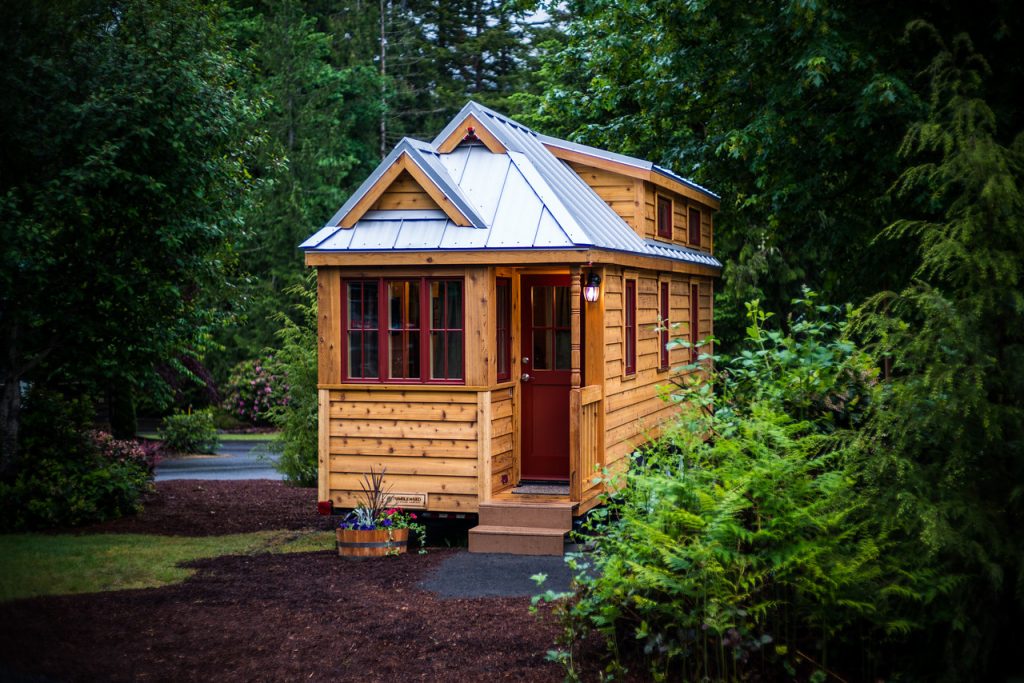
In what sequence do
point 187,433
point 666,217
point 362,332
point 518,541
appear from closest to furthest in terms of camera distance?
1. point 518,541
2. point 362,332
3. point 666,217
4. point 187,433

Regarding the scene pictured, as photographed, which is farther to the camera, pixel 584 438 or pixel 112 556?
pixel 584 438

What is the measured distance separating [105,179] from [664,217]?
27.1ft

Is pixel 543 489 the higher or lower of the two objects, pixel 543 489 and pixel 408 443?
the lower

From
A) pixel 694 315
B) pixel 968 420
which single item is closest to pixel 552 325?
pixel 694 315

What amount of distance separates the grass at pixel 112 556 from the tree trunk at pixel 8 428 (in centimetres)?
122

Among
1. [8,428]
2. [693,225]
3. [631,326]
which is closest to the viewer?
[8,428]

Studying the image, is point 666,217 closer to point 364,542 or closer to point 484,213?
point 484,213

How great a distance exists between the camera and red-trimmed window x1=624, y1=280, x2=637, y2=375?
1384 cm

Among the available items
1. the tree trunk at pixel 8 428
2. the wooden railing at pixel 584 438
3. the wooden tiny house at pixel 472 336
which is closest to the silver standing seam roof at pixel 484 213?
the wooden tiny house at pixel 472 336

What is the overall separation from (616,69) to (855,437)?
1311 centimetres

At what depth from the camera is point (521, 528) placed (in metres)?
11.3

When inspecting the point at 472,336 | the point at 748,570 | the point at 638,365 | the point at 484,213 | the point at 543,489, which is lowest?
the point at 543,489

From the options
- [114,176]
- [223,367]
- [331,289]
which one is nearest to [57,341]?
[114,176]

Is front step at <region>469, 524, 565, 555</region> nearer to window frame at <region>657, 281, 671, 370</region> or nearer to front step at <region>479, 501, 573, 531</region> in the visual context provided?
front step at <region>479, 501, 573, 531</region>
